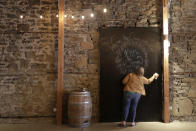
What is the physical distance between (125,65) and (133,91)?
0.68 m

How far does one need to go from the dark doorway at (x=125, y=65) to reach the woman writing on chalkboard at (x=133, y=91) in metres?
0.28

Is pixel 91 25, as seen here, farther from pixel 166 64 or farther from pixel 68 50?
pixel 166 64

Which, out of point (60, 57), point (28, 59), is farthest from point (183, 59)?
point (28, 59)

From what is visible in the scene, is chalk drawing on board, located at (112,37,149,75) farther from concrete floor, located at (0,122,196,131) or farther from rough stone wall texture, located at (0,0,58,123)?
rough stone wall texture, located at (0,0,58,123)

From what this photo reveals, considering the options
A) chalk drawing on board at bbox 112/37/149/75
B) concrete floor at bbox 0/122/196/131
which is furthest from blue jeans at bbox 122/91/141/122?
chalk drawing on board at bbox 112/37/149/75

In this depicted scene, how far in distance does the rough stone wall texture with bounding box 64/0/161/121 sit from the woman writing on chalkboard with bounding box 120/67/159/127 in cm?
68

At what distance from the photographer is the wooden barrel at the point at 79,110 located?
12.9ft

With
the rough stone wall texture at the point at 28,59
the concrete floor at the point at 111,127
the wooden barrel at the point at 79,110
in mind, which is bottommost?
the concrete floor at the point at 111,127

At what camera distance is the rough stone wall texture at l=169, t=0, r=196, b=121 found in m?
4.43

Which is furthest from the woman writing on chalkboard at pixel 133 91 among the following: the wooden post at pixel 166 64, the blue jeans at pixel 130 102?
the wooden post at pixel 166 64

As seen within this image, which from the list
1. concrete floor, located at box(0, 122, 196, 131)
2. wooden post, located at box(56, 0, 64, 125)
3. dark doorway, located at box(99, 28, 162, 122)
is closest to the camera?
concrete floor, located at box(0, 122, 196, 131)

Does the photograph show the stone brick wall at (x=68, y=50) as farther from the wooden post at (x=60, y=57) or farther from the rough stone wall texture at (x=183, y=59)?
the wooden post at (x=60, y=57)

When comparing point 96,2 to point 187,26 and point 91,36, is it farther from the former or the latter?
point 187,26

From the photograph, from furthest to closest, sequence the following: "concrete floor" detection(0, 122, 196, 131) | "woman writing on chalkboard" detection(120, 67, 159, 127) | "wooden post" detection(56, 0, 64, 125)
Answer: "wooden post" detection(56, 0, 64, 125) < "woman writing on chalkboard" detection(120, 67, 159, 127) < "concrete floor" detection(0, 122, 196, 131)
